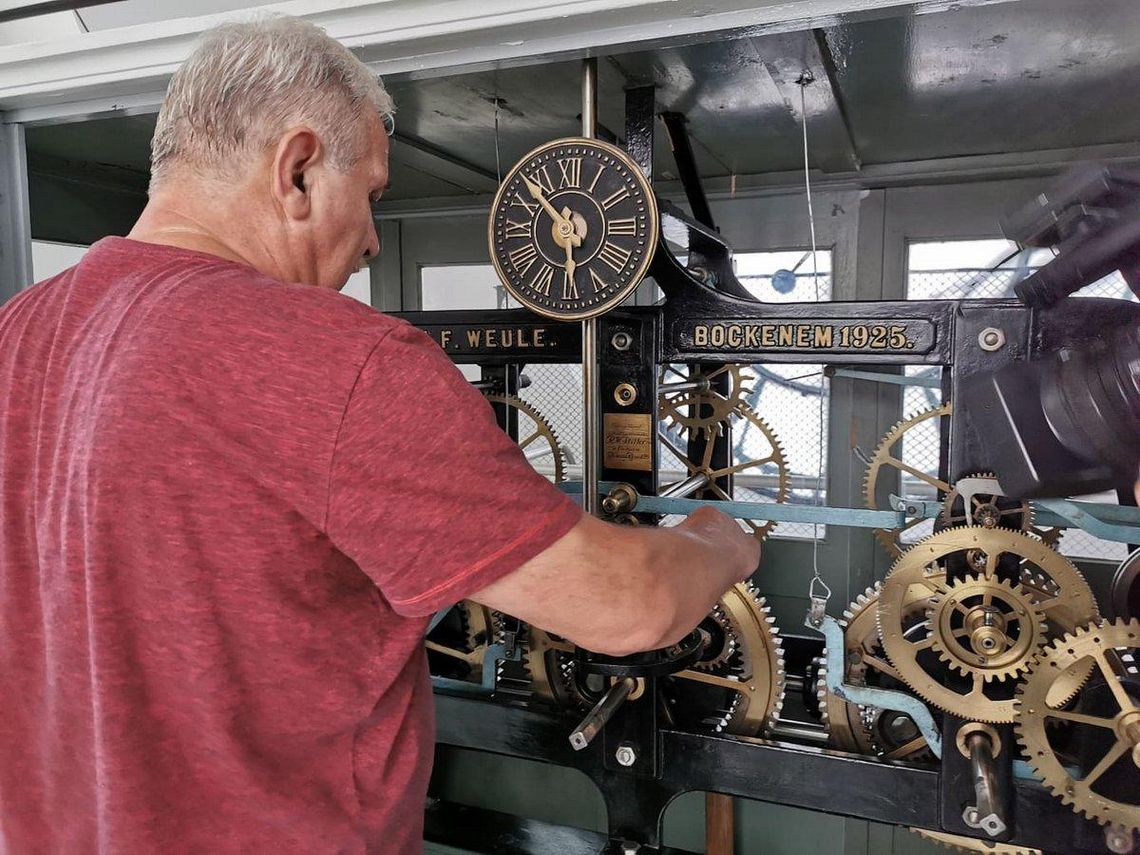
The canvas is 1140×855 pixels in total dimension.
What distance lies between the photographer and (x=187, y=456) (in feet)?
2.28

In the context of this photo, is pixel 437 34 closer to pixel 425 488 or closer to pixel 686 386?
pixel 425 488

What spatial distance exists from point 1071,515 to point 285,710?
1.05m

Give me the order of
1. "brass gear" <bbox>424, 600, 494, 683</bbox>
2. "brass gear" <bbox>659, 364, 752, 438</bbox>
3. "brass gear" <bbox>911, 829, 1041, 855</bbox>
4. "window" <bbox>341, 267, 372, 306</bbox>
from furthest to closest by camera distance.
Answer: "window" <bbox>341, 267, 372, 306</bbox> → "brass gear" <bbox>659, 364, 752, 438</bbox> → "brass gear" <bbox>424, 600, 494, 683</bbox> → "brass gear" <bbox>911, 829, 1041, 855</bbox>

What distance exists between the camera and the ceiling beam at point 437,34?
1079 millimetres

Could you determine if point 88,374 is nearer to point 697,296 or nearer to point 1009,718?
point 697,296

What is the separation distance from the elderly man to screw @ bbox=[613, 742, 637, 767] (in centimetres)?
63

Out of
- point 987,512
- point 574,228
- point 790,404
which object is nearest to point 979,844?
point 987,512

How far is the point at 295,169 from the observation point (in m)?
0.84

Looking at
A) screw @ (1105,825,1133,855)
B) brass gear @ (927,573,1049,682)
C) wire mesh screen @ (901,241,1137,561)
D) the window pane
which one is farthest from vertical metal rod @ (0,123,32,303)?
wire mesh screen @ (901,241,1137,561)

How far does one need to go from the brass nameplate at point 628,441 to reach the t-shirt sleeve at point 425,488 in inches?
30.1

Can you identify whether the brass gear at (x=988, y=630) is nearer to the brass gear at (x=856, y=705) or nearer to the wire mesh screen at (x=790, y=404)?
the brass gear at (x=856, y=705)

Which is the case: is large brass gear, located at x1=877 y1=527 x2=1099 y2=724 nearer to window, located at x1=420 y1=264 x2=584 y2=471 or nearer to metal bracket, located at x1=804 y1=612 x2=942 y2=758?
metal bracket, located at x1=804 y1=612 x2=942 y2=758

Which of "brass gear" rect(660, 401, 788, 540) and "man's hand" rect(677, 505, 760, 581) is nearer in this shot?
"man's hand" rect(677, 505, 760, 581)

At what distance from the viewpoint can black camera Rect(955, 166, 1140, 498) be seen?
1085 millimetres
